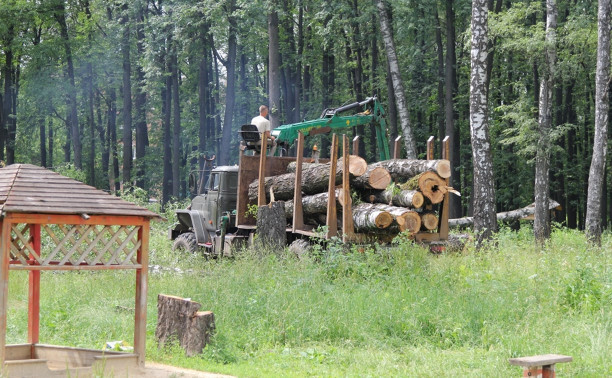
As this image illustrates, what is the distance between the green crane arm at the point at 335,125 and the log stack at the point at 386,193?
8.94ft

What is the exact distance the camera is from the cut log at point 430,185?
1273 centimetres

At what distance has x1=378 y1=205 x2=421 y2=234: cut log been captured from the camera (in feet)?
40.9

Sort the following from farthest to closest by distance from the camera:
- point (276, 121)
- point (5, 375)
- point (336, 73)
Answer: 1. point (336, 73)
2. point (276, 121)
3. point (5, 375)

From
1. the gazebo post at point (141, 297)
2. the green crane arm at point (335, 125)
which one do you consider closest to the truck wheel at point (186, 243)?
the green crane arm at point (335, 125)

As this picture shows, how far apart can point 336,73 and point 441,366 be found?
3429 centimetres

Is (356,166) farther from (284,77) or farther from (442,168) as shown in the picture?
(284,77)

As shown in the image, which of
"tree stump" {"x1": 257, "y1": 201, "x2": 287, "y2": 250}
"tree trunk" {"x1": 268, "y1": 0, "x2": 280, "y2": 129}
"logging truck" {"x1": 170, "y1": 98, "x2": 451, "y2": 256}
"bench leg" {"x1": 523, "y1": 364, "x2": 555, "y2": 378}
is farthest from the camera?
"tree trunk" {"x1": 268, "y1": 0, "x2": 280, "y2": 129}

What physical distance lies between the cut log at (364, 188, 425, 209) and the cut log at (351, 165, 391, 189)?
0.16 metres

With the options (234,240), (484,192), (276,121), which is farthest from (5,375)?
(276,121)

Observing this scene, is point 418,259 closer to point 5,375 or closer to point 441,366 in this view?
point 441,366

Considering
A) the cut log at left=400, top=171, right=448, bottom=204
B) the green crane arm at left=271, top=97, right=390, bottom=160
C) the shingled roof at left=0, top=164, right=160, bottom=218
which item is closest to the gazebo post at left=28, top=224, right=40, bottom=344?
the shingled roof at left=0, top=164, right=160, bottom=218

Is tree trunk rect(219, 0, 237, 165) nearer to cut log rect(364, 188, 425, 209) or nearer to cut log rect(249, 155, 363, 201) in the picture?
cut log rect(249, 155, 363, 201)

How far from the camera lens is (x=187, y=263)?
45.3ft

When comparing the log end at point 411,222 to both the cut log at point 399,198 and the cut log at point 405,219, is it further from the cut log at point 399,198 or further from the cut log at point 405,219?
the cut log at point 399,198
